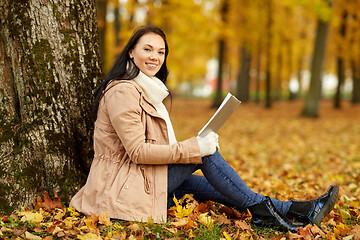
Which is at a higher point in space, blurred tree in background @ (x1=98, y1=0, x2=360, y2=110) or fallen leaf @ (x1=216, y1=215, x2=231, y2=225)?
blurred tree in background @ (x1=98, y1=0, x2=360, y2=110)

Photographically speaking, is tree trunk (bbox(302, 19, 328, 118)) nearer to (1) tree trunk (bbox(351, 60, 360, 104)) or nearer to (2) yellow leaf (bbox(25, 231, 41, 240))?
(1) tree trunk (bbox(351, 60, 360, 104))

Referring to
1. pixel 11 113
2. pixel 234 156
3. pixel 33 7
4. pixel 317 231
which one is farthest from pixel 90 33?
pixel 234 156

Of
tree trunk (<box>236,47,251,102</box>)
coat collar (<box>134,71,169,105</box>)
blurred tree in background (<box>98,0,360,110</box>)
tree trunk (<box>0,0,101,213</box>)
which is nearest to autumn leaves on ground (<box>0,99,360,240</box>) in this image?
tree trunk (<box>0,0,101,213</box>)

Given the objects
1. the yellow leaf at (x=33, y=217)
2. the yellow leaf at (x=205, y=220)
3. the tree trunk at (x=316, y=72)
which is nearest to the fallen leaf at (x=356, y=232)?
the yellow leaf at (x=205, y=220)

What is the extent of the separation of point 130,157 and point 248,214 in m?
1.10

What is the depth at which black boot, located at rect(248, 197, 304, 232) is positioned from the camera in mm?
2607

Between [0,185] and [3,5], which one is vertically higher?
[3,5]

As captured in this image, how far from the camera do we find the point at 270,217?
2631 millimetres

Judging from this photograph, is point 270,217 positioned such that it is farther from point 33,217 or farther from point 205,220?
point 33,217

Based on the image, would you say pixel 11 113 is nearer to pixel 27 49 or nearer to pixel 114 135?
pixel 27 49

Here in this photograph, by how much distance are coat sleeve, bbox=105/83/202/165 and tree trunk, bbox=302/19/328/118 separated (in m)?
11.1

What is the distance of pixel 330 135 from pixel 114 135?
837 cm

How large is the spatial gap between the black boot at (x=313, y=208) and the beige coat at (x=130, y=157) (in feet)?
3.05

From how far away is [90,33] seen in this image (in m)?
3.08
